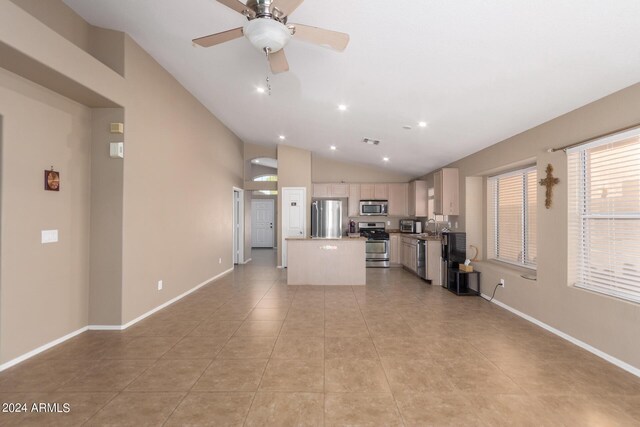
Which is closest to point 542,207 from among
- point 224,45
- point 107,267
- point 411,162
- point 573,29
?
point 573,29

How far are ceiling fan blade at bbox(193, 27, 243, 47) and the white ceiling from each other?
52 cm

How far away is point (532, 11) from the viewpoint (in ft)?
6.60

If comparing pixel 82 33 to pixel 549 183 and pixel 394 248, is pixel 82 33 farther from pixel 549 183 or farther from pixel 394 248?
pixel 394 248

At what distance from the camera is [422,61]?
9.36 feet

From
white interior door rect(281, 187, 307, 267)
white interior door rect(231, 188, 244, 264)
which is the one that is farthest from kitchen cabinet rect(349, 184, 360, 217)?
white interior door rect(231, 188, 244, 264)

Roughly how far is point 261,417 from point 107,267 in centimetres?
257

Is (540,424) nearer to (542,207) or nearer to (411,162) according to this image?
(542,207)

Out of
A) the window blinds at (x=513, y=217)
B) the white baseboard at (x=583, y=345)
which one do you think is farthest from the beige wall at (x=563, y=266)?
the window blinds at (x=513, y=217)

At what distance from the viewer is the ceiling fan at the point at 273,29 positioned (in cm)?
205

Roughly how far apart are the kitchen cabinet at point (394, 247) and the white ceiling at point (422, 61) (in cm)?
314

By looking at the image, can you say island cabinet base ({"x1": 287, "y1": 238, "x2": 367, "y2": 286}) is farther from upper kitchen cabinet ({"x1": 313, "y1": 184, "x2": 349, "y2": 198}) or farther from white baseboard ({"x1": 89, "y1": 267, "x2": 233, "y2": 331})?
upper kitchen cabinet ({"x1": 313, "y1": 184, "x2": 349, "y2": 198})

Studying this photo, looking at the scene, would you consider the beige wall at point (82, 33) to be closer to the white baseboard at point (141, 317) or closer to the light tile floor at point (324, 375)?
the white baseboard at point (141, 317)

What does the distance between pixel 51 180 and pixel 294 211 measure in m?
5.33

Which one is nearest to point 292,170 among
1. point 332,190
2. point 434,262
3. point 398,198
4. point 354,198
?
point 332,190
